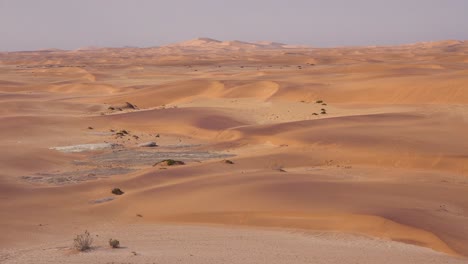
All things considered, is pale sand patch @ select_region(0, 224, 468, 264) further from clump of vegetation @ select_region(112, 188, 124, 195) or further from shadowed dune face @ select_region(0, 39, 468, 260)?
clump of vegetation @ select_region(112, 188, 124, 195)

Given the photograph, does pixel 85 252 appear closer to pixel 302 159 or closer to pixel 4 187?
pixel 4 187

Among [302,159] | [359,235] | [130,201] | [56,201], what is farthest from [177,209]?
[302,159]

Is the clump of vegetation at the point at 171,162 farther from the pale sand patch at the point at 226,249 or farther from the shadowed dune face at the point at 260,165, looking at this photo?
the pale sand patch at the point at 226,249

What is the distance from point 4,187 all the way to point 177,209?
4942 mm

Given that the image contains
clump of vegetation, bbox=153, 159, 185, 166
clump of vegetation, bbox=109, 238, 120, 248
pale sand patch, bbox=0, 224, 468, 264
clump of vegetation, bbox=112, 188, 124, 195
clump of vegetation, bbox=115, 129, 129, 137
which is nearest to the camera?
pale sand patch, bbox=0, 224, 468, 264

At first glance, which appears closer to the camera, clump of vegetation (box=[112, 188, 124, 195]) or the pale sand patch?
the pale sand patch

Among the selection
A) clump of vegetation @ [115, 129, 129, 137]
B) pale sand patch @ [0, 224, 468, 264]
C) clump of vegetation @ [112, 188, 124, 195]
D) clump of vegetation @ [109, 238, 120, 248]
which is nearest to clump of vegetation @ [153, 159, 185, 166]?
clump of vegetation @ [112, 188, 124, 195]

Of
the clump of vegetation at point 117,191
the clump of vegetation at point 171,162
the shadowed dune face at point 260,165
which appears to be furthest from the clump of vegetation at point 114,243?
the clump of vegetation at point 171,162

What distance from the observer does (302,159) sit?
72.5 feet

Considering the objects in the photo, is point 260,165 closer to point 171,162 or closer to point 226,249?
point 171,162

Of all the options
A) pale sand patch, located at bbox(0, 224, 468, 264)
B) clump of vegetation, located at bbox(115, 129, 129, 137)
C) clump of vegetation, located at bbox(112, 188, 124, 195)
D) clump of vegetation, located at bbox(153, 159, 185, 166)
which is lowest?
clump of vegetation, located at bbox(115, 129, 129, 137)

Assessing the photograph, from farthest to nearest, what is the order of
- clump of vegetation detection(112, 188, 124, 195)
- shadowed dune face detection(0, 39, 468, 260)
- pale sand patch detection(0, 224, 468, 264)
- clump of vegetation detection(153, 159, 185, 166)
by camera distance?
clump of vegetation detection(153, 159, 185, 166)
clump of vegetation detection(112, 188, 124, 195)
shadowed dune face detection(0, 39, 468, 260)
pale sand patch detection(0, 224, 468, 264)

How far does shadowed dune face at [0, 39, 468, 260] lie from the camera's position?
42.7 feet

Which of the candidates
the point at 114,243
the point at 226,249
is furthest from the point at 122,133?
the point at 226,249
